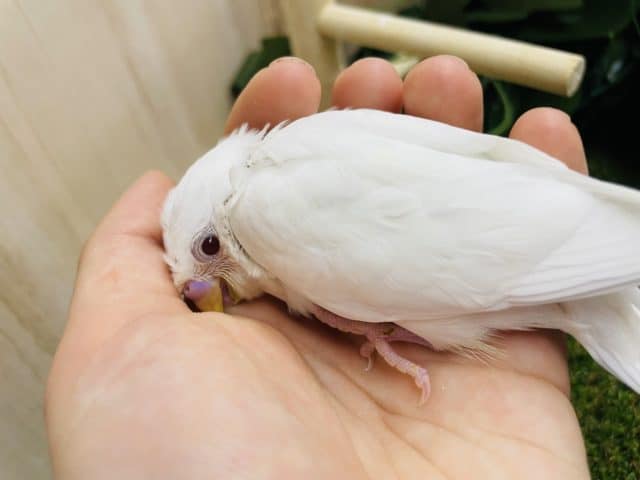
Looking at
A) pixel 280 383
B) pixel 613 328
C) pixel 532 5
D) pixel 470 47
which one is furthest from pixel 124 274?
pixel 532 5

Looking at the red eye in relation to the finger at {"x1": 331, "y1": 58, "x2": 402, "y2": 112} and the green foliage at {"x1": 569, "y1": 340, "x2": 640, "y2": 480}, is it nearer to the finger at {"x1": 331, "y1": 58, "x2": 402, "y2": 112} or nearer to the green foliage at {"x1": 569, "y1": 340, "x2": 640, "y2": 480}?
the finger at {"x1": 331, "y1": 58, "x2": 402, "y2": 112}

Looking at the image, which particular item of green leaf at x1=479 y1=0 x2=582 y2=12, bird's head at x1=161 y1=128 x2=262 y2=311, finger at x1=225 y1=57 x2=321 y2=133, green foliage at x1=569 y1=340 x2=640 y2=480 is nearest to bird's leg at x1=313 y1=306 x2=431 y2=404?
bird's head at x1=161 y1=128 x2=262 y2=311

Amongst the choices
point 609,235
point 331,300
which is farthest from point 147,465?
point 609,235

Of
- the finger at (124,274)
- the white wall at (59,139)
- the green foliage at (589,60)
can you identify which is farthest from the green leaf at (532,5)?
the finger at (124,274)

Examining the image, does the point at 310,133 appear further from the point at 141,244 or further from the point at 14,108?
the point at 14,108

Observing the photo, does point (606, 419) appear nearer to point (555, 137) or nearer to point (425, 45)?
point (555, 137)

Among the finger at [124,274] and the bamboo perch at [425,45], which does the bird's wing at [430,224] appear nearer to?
the finger at [124,274]
